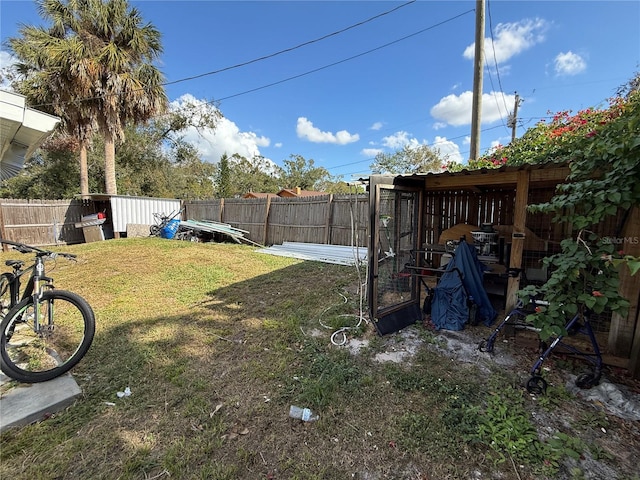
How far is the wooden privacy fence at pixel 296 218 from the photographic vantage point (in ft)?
25.0

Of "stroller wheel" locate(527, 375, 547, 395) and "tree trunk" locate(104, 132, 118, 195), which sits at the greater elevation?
"tree trunk" locate(104, 132, 118, 195)

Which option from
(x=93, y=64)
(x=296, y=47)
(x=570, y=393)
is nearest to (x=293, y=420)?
(x=570, y=393)

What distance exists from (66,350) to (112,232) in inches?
415

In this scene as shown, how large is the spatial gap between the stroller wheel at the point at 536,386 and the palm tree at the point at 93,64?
12.9m

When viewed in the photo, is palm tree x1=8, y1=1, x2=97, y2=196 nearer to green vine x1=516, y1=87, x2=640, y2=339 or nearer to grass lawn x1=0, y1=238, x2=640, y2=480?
grass lawn x1=0, y1=238, x2=640, y2=480

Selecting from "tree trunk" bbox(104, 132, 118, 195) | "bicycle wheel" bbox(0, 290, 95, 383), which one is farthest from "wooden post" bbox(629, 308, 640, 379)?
"tree trunk" bbox(104, 132, 118, 195)

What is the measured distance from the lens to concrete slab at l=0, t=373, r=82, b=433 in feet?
6.26

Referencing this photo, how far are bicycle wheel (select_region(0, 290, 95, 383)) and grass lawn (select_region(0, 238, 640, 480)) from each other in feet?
0.70

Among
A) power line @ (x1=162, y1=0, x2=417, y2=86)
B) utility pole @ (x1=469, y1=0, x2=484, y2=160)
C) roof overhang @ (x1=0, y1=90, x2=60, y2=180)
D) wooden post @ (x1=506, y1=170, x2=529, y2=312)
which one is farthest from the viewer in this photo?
power line @ (x1=162, y1=0, x2=417, y2=86)

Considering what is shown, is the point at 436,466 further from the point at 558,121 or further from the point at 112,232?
the point at 112,232

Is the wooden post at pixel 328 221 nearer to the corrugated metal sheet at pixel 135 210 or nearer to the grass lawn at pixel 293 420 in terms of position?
the grass lawn at pixel 293 420

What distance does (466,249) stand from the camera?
3.38 m

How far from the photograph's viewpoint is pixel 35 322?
2396 mm

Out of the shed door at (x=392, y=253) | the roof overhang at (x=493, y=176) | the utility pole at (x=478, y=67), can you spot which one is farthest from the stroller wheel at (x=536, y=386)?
the utility pole at (x=478, y=67)
